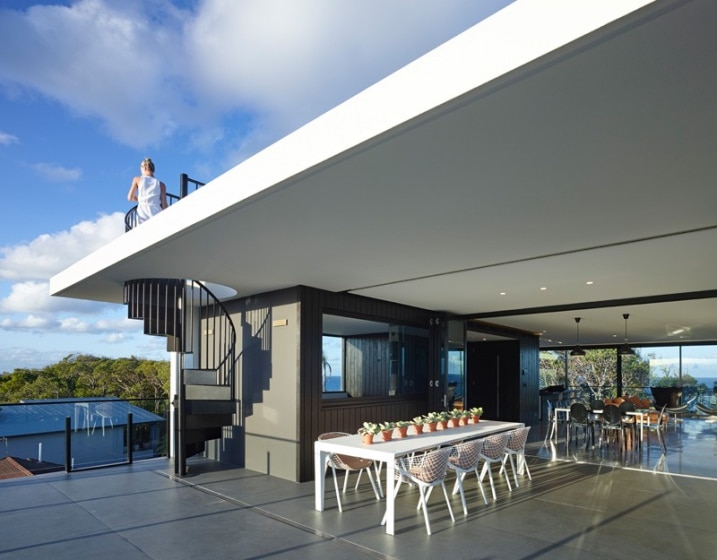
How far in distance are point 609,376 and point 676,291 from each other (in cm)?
1686

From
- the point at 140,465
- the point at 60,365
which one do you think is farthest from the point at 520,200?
the point at 60,365

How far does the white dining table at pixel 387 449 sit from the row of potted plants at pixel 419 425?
71 millimetres

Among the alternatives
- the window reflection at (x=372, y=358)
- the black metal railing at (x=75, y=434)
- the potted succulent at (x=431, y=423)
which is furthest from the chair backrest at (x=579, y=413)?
the black metal railing at (x=75, y=434)

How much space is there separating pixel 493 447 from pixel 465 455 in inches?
25.7

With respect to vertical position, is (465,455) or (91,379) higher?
(465,455)

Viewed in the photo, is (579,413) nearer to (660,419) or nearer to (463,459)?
(660,419)

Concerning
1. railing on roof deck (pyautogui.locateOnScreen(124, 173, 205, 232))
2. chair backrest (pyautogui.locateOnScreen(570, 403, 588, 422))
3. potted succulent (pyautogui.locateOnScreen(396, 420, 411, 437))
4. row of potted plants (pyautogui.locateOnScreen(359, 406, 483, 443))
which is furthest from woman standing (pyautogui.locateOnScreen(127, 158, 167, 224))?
chair backrest (pyautogui.locateOnScreen(570, 403, 588, 422))

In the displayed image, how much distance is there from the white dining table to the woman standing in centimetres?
335

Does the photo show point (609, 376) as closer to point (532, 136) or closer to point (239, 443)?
point (239, 443)

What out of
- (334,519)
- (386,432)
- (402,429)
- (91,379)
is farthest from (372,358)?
(91,379)

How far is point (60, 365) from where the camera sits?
2447 centimetres

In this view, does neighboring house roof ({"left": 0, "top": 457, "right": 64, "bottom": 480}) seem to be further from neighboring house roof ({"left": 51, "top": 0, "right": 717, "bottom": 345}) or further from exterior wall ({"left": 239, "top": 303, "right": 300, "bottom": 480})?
exterior wall ({"left": 239, "top": 303, "right": 300, "bottom": 480})

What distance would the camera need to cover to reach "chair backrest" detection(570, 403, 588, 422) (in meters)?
8.96

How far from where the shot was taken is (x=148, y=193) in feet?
20.1
